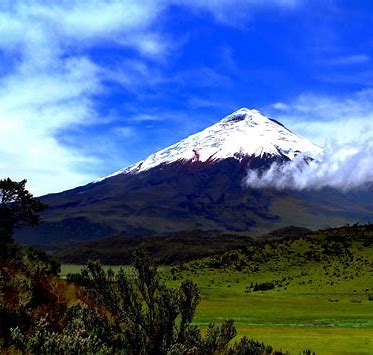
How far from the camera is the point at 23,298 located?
1822 centimetres

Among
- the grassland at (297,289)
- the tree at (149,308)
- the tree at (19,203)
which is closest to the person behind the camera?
the tree at (149,308)

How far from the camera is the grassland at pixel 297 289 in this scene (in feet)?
83.7

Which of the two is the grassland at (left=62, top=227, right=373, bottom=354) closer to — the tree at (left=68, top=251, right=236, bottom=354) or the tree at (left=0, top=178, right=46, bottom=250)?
the tree at (left=68, top=251, right=236, bottom=354)

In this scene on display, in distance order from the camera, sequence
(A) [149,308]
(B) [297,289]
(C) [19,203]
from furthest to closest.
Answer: (B) [297,289], (C) [19,203], (A) [149,308]

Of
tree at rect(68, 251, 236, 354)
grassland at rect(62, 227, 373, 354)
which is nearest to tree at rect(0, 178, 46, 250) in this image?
grassland at rect(62, 227, 373, 354)

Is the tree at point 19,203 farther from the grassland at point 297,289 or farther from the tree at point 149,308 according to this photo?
the tree at point 149,308

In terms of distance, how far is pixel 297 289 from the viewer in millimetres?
70688

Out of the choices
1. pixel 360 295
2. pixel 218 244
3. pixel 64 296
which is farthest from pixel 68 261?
pixel 64 296

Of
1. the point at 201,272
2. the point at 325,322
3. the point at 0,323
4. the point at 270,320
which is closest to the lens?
the point at 0,323

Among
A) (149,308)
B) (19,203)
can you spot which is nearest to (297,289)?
(19,203)

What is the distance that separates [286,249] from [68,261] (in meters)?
125

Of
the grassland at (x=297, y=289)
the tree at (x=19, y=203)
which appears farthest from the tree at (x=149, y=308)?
the tree at (x=19, y=203)

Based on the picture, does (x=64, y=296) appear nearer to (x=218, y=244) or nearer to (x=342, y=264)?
(x=342, y=264)

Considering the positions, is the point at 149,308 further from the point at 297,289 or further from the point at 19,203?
the point at 297,289
